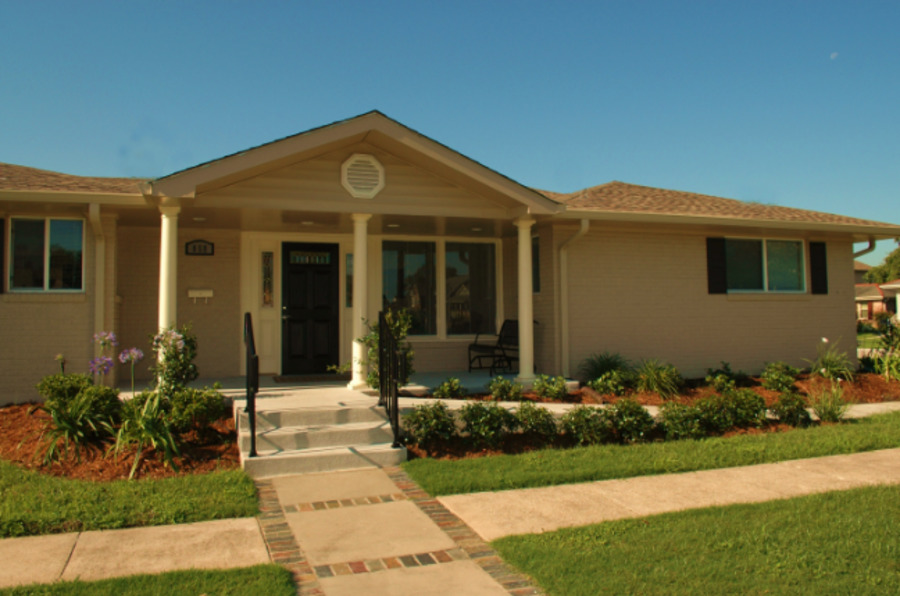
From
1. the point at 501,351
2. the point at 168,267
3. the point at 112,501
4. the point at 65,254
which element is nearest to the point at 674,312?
the point at 501,351

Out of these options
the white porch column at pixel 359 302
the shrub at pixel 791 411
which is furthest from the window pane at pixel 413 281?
the shrub at pixel 791 411

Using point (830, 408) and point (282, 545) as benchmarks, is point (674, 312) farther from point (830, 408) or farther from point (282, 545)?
point (282, 545)

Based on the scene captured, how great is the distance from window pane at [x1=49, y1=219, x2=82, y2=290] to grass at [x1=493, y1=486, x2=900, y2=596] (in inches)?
270

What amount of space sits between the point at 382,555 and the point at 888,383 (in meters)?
10.1

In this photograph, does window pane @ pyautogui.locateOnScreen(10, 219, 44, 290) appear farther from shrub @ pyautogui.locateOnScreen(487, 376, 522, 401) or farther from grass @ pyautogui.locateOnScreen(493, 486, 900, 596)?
grass @ pyautogui.locateOnScreen(493, 486, 900, 596)

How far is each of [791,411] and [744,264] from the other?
4.11 meters

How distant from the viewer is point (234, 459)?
6395 millimetres

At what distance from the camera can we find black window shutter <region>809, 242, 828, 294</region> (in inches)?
468

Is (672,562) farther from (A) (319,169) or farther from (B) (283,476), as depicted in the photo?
(A) (319,169)

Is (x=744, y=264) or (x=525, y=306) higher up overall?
(x=744, y=264)

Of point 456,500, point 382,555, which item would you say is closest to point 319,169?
point 456,500

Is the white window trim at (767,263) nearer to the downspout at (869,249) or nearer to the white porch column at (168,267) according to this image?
the downspout at (869,249)

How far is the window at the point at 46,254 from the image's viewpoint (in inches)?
331

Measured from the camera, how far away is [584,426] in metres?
7.18
